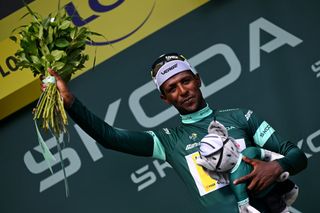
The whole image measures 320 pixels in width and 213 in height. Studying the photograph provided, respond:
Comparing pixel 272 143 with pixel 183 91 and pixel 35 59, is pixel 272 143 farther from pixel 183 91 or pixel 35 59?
pixel 35 59

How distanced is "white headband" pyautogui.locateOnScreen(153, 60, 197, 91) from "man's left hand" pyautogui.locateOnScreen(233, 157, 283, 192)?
54cm

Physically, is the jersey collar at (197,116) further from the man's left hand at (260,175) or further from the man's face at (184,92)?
the man's left hand at (260,175)

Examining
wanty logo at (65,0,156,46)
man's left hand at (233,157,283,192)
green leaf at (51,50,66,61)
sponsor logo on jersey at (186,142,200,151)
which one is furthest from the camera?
wanty logo at (65,0,156,46)

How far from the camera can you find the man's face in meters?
3.68

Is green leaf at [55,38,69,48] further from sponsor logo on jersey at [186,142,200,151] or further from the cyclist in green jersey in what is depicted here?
sponsor logo on jersey at [186,142,200,151]

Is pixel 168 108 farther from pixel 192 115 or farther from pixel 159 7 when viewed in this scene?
pixel 192 115

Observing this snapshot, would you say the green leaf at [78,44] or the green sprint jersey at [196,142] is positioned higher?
the green leaf at [78,44]

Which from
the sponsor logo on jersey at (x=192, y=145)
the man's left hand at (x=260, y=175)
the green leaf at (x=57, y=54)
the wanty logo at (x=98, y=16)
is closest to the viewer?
the man's left hand at (x=260, y=175)

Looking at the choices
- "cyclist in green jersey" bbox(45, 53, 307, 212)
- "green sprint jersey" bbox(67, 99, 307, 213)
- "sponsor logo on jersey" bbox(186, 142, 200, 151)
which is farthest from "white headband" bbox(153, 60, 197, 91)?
"sponsor logo on jersey" bbox(186, 142, 200, 151)

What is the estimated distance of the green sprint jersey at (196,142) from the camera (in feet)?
11.5

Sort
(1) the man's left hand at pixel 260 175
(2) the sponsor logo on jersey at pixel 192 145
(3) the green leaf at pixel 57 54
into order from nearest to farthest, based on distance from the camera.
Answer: (1) the man's left hand at pixel 260 175, (3) the green leaf at pixel 57 54, (2) the sponsor logo on jersey at pixel 192 145

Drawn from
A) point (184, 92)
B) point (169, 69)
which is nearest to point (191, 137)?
point (184, 92)

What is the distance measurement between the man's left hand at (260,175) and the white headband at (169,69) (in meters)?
0.54

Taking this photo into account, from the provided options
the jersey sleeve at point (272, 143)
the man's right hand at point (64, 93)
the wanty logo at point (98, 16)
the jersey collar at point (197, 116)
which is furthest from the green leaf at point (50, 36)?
the wanty logo at point (98, 16)
